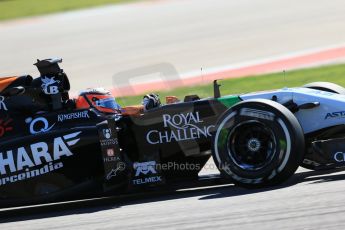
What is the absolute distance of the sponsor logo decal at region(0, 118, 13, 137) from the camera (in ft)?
25.4

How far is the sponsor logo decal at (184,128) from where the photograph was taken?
7.14 m

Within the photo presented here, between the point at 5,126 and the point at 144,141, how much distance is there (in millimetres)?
1617

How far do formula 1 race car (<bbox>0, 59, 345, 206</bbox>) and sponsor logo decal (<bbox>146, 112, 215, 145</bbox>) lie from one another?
0.01 m

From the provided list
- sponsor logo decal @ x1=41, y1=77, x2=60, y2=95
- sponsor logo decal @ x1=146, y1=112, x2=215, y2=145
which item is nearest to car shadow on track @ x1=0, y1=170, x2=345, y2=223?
sponsor logo decal @ x1=146, y1=112, x2=215, y2=145

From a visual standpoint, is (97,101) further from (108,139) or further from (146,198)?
(146,198)

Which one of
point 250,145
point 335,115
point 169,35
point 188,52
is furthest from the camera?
point 169,35

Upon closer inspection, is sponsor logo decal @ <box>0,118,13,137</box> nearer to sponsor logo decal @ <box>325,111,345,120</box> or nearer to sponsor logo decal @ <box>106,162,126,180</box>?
sponsor logo decal @ <box>106,162,126,180</box>

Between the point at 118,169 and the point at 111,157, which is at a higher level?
the point at 111,157

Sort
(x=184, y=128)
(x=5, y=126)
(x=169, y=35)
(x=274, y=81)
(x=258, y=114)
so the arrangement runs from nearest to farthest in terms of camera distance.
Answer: (x=258, y=114) < (x=184, y=128) < (x=5, y=126) < (x=274, y=81) < (x=169, y=35)

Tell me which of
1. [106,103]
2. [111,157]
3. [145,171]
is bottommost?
[145,171]

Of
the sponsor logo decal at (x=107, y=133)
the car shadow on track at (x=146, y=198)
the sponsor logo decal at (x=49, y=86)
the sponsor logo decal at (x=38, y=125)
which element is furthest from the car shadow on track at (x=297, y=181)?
the sponsor logo decal at (x=49, y=86)

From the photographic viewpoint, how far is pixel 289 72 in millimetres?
15492

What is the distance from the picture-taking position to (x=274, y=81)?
14.4 meters

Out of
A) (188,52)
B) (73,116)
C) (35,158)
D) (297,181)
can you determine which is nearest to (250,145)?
(297,181)
